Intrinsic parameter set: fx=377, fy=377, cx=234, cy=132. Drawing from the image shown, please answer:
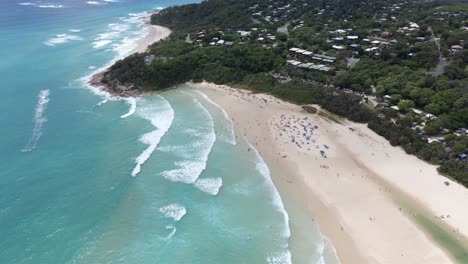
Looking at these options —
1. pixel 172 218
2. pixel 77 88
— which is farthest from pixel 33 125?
pixel 172 218

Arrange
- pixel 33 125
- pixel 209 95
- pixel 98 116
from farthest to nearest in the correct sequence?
pixel 209 95, pixel 98 116, pixel 33 125

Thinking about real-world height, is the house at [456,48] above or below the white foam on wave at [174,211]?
above

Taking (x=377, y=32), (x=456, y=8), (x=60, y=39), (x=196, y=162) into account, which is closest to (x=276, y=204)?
(x=196, y=162)

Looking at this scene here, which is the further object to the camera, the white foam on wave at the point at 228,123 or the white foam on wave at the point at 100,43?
the white foam on wave at the point at 100,43

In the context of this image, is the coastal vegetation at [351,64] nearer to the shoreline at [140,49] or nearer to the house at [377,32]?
the house at [377,32]

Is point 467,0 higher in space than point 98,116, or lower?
higher

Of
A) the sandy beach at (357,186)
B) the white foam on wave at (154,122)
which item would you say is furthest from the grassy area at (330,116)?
the white foam on wave at (154,122)

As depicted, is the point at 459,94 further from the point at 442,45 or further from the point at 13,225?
the point at 13,225
